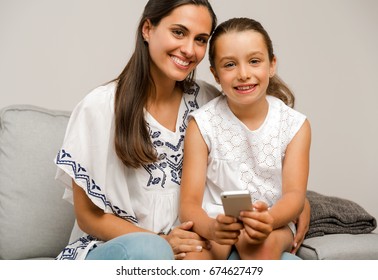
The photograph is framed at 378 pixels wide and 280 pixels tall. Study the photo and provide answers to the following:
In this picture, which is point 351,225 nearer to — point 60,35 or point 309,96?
point 309,96

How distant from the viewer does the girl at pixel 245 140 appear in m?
1.97

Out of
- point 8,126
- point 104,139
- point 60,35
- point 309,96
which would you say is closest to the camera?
point 104,139

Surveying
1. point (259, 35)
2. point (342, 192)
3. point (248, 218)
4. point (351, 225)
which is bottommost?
point (342, 192)

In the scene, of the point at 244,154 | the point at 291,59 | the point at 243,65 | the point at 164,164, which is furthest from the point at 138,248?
the point at 291,59

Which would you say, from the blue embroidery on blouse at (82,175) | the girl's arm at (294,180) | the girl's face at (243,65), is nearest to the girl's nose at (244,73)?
the girl's face at (243,65)

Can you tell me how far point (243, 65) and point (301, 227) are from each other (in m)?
0.56

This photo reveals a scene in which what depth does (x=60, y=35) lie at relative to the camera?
2.95 metres

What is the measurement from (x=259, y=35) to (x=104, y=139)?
1.97 ft

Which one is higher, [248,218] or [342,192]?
[248,218]

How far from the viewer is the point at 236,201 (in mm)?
1619

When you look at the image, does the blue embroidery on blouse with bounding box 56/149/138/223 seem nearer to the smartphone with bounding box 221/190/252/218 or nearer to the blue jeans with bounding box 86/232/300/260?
the blue jeans with bounding box 86/232/300/260

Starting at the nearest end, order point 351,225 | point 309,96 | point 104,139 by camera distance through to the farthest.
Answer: point 104,139
point 351,225
point 309,96

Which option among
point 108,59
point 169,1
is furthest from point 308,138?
point 108,59

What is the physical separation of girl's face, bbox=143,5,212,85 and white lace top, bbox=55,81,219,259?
176 mm
